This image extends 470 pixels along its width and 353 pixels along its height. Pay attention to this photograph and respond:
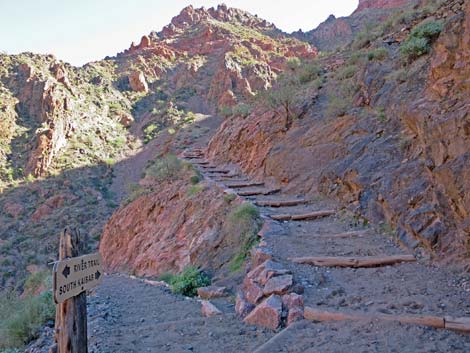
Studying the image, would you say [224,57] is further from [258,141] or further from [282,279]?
[282,279]

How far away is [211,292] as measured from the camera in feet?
23.2

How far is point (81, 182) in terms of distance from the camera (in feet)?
104

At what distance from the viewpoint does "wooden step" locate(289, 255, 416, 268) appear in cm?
626

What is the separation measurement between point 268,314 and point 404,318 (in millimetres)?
1541

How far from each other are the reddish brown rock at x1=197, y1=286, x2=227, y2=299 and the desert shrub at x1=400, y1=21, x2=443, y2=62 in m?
7.23

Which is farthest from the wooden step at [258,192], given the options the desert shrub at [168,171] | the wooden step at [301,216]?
the desert shrub at [168,171]

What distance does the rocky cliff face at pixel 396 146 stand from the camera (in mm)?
6055

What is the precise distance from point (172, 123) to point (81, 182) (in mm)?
12960

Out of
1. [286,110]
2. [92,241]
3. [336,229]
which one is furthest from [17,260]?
[336,229]

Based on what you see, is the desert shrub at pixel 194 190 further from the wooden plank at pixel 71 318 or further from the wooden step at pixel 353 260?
the wooden plank at pixel 71 318

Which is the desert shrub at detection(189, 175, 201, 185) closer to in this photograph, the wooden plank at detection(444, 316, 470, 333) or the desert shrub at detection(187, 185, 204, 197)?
the desert shrub at detection(187, 185, 204, 197)

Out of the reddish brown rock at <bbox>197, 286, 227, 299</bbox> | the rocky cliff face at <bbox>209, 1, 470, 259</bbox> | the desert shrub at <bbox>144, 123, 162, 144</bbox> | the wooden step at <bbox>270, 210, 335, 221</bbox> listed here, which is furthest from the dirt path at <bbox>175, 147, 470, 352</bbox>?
the desert shrub at <bbox>144, 123, 162, 144</bbox>

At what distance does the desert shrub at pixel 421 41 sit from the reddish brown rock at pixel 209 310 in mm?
7705

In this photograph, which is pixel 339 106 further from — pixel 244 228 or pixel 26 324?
pixel 26 324
